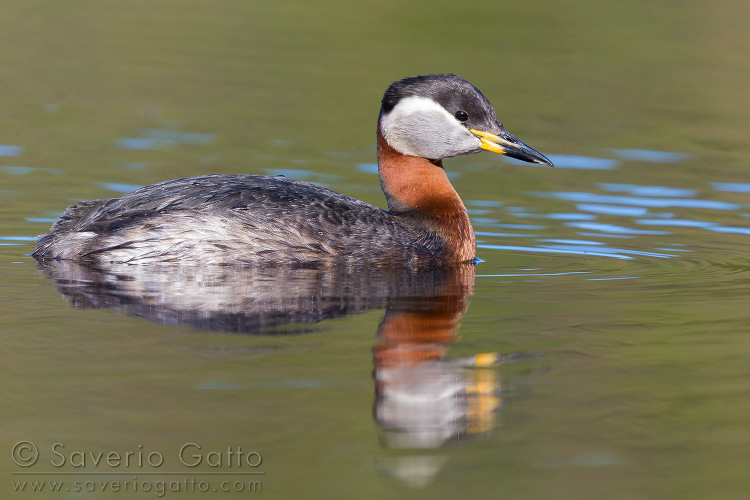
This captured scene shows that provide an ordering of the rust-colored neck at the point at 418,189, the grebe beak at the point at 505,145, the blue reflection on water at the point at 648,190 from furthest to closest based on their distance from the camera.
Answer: the blue reflection on water at the point at 648,190
the rust-colored neck at the point at 418,189
the grebe beak at the point at 505,145

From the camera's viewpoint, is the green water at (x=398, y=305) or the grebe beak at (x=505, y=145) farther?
the grebe beak at (x=505, y=145)

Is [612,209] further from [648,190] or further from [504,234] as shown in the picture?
[504,234]

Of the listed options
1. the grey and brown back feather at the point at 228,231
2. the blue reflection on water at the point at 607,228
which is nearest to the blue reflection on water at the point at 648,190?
the blue reflection on water at the point at 607,228

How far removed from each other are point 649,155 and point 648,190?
1.70 metres

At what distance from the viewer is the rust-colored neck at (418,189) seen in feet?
33.7

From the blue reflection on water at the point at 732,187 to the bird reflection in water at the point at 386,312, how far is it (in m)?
4.42

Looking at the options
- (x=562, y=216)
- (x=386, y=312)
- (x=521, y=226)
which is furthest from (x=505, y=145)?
(x=386, y=312)

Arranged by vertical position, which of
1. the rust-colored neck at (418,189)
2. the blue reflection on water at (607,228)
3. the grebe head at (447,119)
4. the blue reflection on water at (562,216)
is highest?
the grebe head at (447,119)

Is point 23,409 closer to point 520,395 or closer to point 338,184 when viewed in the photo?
point 520,395

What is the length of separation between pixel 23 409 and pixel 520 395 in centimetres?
262

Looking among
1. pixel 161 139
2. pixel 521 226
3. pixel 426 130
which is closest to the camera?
pixel 426 130

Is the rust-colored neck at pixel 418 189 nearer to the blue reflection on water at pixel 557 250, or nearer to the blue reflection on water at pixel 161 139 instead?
the blue reflection on water at pixel 557 250

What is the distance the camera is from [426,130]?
404 inches

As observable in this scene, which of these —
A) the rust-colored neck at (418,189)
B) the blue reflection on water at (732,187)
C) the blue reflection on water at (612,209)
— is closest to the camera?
the rust-colored neck at (418,189)
